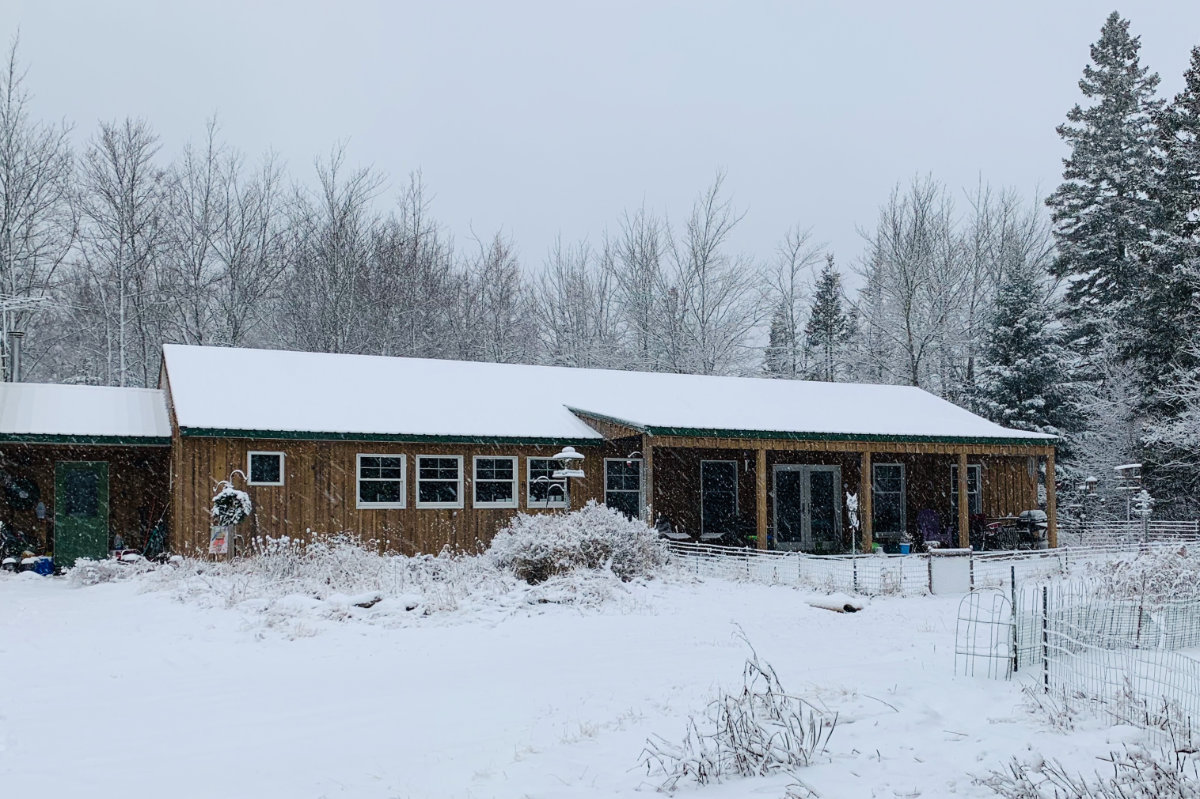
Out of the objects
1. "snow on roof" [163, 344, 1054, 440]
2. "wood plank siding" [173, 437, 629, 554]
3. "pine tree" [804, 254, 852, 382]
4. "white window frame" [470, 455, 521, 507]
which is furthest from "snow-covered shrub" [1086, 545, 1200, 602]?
"pine tree" [804, 254, 852, 382]

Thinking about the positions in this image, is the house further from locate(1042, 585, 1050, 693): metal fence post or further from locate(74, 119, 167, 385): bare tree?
locate(74, 119, 167, 385): bare tree

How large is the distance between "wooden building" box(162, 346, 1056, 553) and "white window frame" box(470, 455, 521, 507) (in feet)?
0.09

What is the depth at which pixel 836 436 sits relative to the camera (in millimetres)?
19078

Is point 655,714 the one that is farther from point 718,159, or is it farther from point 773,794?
point 718,159

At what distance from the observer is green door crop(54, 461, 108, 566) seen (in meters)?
18.0

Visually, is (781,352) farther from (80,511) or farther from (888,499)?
(80,511)

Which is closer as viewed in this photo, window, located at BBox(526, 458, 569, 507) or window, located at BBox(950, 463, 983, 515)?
window, located at BBox(526, 458, 569, 507)

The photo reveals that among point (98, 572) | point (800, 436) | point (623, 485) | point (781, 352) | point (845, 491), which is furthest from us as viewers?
point (781, 352)

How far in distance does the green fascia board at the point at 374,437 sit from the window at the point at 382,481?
1.95 ft

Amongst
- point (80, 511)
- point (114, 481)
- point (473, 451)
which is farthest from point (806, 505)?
point (80, 511)

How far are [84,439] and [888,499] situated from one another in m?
16.5

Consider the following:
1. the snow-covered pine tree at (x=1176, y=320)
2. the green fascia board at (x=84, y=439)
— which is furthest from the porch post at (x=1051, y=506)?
the green fascia board at (x=84, y=439)

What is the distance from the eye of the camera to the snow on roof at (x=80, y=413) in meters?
17.3

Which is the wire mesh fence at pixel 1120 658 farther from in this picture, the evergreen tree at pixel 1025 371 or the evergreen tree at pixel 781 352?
the evergreen tree at pixel 781 352
